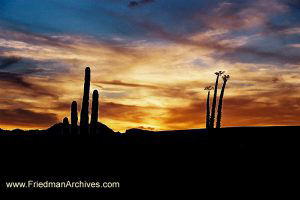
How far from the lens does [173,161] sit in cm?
938

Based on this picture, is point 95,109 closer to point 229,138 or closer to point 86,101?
point 86,101

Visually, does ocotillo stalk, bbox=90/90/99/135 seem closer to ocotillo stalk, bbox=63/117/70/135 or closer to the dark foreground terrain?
ocotillo stalk, bbox=63/117/70/135

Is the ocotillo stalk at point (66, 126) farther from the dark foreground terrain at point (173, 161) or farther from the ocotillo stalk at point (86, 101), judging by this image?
the dark foreground terrain at point (173, 161)

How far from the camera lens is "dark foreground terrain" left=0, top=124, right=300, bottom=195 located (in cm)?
820

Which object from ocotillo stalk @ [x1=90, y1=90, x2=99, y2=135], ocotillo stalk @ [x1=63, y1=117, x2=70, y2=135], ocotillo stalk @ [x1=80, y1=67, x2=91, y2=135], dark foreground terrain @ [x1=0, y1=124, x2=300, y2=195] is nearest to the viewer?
dark foreground terrain @ [x1=0, y1=124, x2=300, y2=195]

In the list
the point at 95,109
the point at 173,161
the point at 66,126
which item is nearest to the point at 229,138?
the point at 173,161

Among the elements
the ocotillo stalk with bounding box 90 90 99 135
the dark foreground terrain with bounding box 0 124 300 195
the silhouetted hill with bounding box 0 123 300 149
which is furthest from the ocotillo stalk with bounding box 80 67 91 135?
the silhouetted hill with bounding box 0 123 300 149

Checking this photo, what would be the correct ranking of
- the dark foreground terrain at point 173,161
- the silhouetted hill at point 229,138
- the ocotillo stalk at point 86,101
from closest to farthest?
the dark foreground terrain at point 173,161 < the silhouetted hill at point 229,138 < the ocotillo stalk at point 86,101

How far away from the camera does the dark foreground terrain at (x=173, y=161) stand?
26.9ft

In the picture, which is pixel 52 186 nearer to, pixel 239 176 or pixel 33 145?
pixel 33 145

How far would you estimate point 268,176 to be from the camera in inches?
315

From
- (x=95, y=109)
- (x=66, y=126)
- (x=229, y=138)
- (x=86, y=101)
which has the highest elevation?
(x=86, y=101)

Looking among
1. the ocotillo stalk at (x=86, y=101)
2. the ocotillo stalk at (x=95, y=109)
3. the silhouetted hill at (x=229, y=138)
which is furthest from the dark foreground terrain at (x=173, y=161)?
the ocotillo stalk at (x=86, y=101)

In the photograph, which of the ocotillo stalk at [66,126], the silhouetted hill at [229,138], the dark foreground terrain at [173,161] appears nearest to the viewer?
the dark foreground terrain at [173,161]
